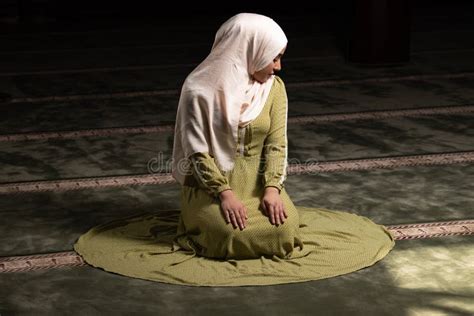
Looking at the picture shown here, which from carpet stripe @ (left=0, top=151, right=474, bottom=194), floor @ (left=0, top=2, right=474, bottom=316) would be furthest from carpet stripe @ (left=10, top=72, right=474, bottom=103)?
carpet stripe @ (left=0, top=151, right=474, bottom=194)

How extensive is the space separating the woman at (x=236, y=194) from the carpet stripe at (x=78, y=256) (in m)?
0.07

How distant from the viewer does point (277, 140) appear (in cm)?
332

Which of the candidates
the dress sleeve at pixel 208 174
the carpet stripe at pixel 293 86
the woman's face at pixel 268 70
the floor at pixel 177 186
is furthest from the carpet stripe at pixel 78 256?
the carpet stripe at pixel 293 86

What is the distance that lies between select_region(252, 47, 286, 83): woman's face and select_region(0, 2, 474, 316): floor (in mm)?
672

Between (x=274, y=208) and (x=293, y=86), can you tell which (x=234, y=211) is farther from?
(x=293, y=86)

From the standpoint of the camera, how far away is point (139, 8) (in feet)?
31.2

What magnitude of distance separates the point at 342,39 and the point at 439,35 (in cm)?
80

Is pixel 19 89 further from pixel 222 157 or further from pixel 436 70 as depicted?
pixel 222 157

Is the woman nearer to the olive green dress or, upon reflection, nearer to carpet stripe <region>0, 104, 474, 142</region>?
the olive green dress

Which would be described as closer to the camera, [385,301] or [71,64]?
[385,301]

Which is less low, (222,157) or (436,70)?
(222,157)

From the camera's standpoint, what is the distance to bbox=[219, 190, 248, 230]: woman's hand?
3.12 m

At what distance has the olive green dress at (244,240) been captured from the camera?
3084mm

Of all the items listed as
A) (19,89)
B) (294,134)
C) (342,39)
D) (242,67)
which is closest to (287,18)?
(342,39)
